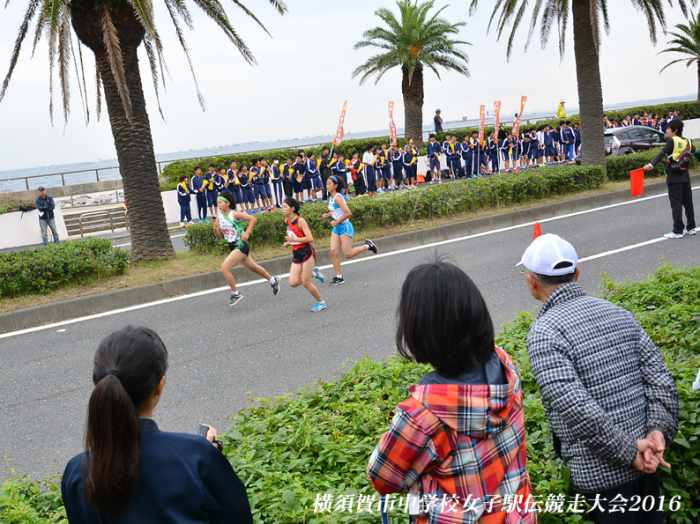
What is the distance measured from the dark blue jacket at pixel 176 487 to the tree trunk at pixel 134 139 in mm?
10489

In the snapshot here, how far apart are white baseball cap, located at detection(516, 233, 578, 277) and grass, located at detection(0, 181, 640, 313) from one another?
28.9 ft

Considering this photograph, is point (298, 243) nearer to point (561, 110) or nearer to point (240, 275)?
point (240, 275)

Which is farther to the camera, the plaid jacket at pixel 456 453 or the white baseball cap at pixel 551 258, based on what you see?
the white baseball cap at pixel 551 258

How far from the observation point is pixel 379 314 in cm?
810

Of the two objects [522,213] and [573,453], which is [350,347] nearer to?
[573,453]

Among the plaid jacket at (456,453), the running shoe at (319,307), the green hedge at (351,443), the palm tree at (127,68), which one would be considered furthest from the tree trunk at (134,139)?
the plaid jacket at (456,453)

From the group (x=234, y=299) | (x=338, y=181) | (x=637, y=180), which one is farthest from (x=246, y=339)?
(x=637, y=180)

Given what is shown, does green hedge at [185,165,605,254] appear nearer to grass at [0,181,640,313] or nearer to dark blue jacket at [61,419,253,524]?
grass at [0,181,640,313]

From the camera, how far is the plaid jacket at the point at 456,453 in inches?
76.5

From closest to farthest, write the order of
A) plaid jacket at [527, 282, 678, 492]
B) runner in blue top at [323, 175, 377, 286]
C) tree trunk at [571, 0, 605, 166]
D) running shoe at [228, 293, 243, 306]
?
plaid jacket at [527, 282, 678, 492]
running shoe at [228, 293, 243, 306]
runner in blue top at [323, 175, 377, 286]
tree trunk at [571, 0, 605, 166]

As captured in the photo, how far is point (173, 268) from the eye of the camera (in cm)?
1119

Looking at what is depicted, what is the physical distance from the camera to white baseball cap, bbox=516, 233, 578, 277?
2.59m

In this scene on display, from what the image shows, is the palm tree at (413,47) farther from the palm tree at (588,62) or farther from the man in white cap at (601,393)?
the man in white cap at (601,393)

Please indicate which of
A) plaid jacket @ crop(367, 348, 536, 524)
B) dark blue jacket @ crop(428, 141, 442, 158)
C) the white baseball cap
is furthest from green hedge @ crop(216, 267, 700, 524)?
dark blue jacket @ crop(428, 141, 442, 158)
